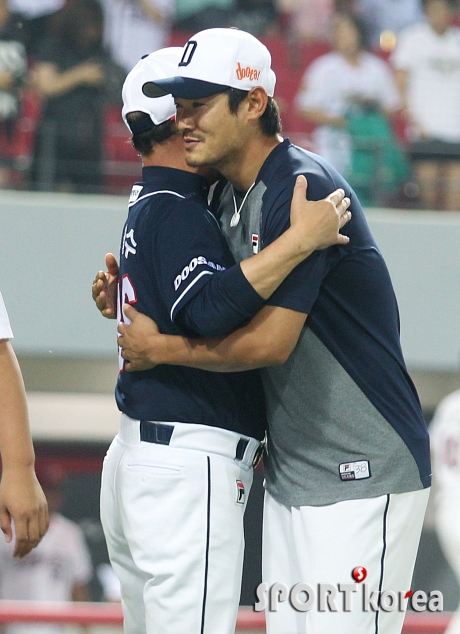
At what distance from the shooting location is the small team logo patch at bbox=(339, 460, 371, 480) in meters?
2.07

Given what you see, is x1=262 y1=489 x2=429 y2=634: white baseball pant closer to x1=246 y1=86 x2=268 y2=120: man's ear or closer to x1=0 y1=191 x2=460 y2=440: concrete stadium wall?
x1=246 y1=86 x2=268 y2=120: man's ear

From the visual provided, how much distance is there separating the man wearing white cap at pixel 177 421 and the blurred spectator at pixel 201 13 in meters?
3.37

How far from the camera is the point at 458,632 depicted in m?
3.19

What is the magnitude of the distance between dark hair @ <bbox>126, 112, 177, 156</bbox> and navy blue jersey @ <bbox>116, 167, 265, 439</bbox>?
0.05 metres

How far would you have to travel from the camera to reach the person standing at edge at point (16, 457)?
6.26 ft

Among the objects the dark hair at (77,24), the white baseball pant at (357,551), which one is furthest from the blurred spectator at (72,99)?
the white baseball pant at (357,551)

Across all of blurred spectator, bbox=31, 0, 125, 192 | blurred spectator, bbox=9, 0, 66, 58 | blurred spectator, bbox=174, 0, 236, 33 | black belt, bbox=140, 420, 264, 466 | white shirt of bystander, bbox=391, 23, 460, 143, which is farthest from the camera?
blurred spectator, bbox=174, 0, 236, 33

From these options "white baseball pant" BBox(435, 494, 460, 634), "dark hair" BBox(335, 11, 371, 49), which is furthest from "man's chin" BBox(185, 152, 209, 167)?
"dark hair" BBox(335, 11, 371, 49)

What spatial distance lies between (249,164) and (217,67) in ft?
0.70

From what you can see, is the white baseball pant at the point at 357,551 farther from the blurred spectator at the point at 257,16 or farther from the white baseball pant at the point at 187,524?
the blurred spectator at the point at 257,16

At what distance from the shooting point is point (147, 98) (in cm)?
216

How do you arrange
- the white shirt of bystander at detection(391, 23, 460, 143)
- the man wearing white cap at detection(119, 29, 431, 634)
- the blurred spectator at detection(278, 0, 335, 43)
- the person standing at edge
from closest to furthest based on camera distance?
the person standing at edge, the man wearing white cap at detection(119, 29, 431, 634), the white shirt of bystander at detection(391, 23, 460, 143), the blurred spectator at detection(278, 0, 335, 43)

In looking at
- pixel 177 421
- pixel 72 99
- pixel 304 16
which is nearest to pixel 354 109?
pixel 304 16

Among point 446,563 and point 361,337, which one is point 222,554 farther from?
point 446,563
